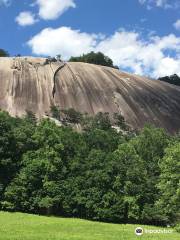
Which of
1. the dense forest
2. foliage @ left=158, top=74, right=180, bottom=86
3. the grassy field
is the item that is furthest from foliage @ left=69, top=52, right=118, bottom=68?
the grassy field

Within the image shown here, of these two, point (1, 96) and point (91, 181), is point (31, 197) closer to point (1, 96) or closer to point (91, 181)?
point (91, 181)

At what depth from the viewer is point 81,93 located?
294ft

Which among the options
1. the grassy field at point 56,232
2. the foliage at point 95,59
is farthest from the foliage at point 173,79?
the grassy field at point 56,232

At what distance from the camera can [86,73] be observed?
3777 inches

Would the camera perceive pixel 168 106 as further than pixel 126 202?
Yes

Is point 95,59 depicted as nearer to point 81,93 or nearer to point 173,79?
point 173,79

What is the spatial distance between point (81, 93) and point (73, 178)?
2887 cm

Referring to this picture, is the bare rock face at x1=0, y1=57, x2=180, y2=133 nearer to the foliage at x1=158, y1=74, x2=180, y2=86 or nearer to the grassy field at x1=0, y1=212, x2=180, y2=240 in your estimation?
the foliage at x1=158, y1=74, x2=180, y2=86

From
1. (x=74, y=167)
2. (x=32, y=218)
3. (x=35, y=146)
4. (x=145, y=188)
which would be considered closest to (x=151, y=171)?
(x=145, y=188)

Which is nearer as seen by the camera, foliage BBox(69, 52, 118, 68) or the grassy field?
the grassy field

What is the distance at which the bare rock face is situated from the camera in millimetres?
86188

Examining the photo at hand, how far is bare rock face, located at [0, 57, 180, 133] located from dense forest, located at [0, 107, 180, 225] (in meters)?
17.6

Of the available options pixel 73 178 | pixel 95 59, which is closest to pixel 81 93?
pixel 73 178

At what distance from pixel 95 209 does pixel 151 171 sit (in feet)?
37.9
